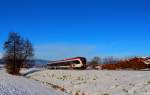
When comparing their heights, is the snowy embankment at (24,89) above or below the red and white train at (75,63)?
below

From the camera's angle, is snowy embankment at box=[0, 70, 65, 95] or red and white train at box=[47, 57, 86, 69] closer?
snowy embankment at box=[0, 70, 65, 95]

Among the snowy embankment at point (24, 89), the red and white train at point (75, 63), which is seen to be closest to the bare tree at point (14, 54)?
the red and white train at point (75, 63)

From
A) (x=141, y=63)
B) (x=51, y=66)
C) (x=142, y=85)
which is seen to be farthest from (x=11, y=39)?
(x=142, y=85)

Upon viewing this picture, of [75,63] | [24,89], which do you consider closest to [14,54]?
[75,63]

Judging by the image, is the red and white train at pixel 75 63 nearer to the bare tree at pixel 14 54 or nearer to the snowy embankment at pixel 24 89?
the bare tree at pixel 14 54

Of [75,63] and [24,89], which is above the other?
[75,63]

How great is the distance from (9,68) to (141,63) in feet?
157

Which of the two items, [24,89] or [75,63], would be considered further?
[75,63]

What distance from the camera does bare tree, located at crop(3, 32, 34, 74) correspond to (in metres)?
91.6

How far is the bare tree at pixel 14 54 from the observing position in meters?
91.6

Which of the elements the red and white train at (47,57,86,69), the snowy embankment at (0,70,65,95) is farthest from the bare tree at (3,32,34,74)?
the snowy embankment at (0,70,65,95)

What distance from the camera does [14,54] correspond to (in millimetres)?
92312

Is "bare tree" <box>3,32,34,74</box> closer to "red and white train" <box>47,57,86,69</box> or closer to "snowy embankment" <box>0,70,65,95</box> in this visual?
"red and white train" <box>47,57,86,69</box>

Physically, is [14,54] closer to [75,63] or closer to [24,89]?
[75,63]
